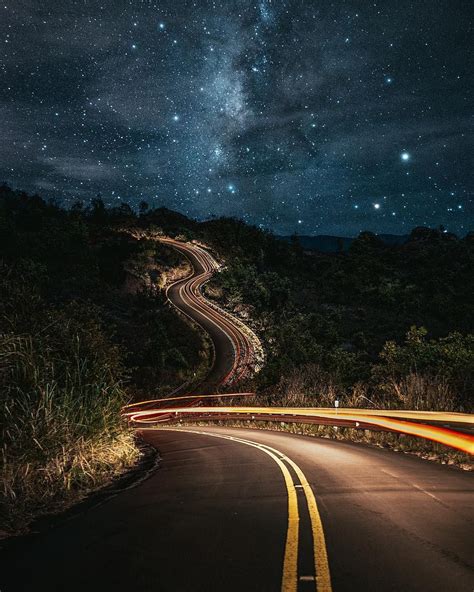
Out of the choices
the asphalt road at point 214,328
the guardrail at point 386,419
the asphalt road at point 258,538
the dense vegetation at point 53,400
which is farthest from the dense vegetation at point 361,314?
the dense vegetation at point 53,400

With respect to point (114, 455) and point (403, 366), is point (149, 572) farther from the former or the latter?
point (403, 366)

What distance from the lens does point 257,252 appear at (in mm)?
96812

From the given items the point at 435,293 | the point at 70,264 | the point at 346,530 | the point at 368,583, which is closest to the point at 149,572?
the point at 368,583

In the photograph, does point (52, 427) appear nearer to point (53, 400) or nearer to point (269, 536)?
point (53, 400)

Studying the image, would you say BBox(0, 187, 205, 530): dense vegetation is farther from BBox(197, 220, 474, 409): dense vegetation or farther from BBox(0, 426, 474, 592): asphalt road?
BBox(197, 220, 474, 409): dense vegetation

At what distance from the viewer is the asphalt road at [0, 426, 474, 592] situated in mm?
3885

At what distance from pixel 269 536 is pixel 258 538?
13cm

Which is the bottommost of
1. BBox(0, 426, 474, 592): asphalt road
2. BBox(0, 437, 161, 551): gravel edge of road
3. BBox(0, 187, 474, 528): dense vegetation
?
BBox(0, 437, 161, 551): gravel edge of road

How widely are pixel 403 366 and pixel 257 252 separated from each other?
75.5 meters

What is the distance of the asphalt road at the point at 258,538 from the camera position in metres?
3.88

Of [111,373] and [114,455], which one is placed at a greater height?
[111,373]

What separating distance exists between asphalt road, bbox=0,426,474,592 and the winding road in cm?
1

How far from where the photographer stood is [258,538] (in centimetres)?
496

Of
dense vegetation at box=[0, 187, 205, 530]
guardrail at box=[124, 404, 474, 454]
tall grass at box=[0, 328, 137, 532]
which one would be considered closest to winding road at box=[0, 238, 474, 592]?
guardrail at box=[124, 404, 474, 454]
